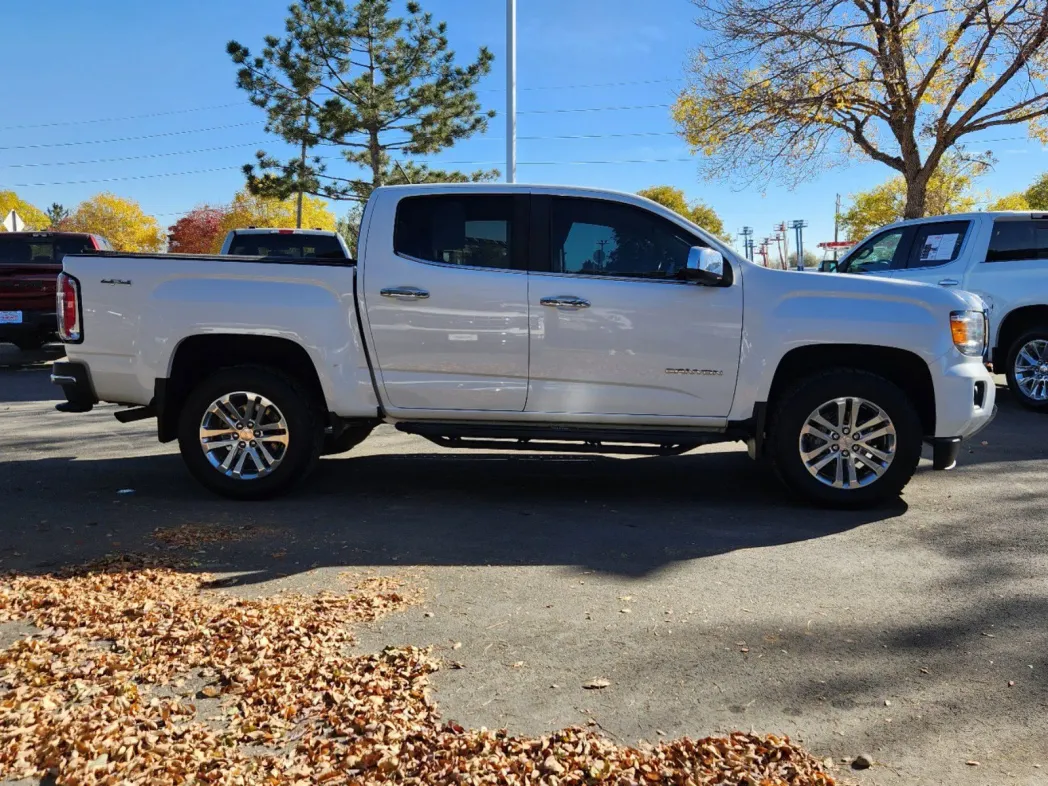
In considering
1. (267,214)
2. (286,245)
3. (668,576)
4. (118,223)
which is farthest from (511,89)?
(118,223)

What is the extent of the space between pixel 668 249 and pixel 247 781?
13.2ft

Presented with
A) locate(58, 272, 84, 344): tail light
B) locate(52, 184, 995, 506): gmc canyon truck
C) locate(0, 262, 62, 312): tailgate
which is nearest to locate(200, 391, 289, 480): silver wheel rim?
locate(52, 184, 995, 506): gmc canyon truck

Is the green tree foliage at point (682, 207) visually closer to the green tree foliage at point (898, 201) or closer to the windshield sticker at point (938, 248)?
the green tree foliage at point (898, 201)

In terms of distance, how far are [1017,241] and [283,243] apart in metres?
8.64

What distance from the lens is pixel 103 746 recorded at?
256 cm

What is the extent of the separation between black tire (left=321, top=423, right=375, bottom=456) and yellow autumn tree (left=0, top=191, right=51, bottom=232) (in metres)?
66.7

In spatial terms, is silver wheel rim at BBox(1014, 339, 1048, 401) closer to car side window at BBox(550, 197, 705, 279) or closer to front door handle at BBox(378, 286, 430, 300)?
car side window at BBox(550, 197, 705, 279)

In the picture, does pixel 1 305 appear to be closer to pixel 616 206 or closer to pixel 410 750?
pixel 616 206

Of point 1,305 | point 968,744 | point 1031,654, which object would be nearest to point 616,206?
point 1031,654

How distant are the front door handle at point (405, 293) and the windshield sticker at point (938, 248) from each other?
6849mm

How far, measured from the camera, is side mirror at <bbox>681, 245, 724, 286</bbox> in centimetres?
509

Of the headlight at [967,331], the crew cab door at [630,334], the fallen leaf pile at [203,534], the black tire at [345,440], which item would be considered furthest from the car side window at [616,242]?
the fallen leaf pile at [203,534]

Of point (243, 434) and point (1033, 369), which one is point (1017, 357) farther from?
point (243, 434)

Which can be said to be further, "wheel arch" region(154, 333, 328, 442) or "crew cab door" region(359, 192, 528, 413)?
"wheel arch" region(154, 333, 328, 442)
